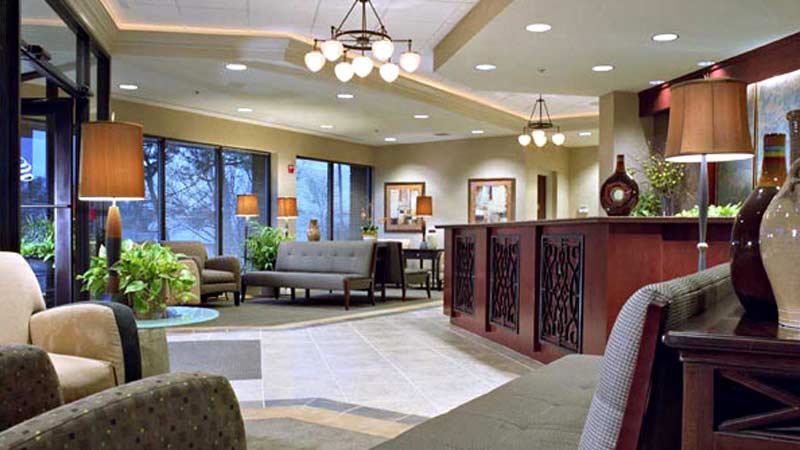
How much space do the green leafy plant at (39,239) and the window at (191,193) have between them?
4313mm

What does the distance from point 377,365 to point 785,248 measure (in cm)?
414

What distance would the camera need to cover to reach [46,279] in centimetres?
518

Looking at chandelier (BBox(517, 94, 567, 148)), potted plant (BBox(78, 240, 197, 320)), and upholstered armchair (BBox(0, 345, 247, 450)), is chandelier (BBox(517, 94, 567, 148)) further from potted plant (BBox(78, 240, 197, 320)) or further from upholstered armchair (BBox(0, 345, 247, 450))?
upholstered armchair (BBox(0, 345, 247, 450))

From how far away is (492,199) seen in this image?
41.4 feet

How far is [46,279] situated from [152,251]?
2.37 m

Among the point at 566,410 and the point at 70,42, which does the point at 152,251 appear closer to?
the point at 566,410

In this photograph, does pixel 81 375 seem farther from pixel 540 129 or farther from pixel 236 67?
pixel 540 129

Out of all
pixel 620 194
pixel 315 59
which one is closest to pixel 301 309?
pixel 315 59

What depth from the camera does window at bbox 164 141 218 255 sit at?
9594mm

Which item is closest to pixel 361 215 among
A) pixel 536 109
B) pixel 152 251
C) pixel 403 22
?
pixel 536 109

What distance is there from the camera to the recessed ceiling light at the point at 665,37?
5637 mm

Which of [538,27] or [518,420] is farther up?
[538,27]

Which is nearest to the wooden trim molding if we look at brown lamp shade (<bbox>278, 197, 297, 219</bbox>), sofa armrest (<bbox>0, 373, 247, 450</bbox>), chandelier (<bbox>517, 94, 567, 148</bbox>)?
chandelier (<bbox>517, 94, 567, 148</bbox>)

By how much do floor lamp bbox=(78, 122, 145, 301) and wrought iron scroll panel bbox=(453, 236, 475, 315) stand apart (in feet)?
12.4
